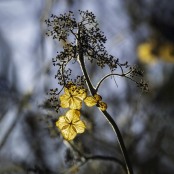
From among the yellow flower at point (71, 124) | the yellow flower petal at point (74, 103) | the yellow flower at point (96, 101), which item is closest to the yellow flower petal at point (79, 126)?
the yellow flower at point (71, 124)

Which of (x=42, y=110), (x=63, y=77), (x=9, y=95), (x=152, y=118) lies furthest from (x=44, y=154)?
(x=63, y=77)

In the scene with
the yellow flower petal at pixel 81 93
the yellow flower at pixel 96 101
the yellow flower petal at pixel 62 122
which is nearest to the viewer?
the yellow flower at pixel 96 101

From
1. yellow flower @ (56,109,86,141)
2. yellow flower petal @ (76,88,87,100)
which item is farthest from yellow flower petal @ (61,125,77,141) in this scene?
yellow flower petal @ (76,88,87,100)

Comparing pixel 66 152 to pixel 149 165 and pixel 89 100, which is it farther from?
pixel 149 165

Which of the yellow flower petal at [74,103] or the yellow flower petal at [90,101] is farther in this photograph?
the yellow flower petal at [74,103]

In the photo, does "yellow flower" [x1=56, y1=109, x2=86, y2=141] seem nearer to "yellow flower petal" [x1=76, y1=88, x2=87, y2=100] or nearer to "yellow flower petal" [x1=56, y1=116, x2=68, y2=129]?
"yellow flower petal" [x1=56, y1=116, x2=68, y2=129]

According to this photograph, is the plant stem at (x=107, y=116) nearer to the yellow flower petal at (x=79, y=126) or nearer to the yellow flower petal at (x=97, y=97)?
the yellow flower petal at (x=97, y=97)

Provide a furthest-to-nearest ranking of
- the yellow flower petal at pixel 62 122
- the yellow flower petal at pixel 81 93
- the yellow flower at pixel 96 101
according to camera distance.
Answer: the yellow flower petal at pixel 62 122 < the yellow flower petal at pixel 81 93 < the yellow flower at pixel 96 101

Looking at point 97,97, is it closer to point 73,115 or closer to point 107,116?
point 107,116
